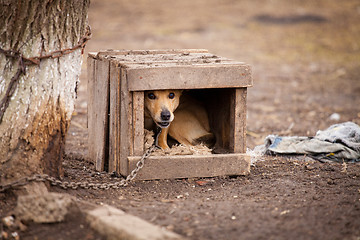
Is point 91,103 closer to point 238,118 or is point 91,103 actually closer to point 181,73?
point 181,73

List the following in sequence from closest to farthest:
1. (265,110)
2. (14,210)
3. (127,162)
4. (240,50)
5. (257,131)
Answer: (14,210) → (127,162) → (257,131) → (265,110) → (240,50)

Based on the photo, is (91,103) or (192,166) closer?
(192,166)

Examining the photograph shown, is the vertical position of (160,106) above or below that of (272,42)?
below

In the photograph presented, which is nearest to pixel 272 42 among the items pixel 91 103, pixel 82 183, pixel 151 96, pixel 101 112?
pixel 91 103

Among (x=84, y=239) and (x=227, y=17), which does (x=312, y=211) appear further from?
(x=227, y=17)

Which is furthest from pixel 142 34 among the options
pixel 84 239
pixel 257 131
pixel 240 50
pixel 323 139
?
pixel 84 239

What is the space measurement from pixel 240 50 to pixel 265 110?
4.52 m

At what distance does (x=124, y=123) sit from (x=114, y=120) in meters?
0.15

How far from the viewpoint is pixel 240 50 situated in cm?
1230

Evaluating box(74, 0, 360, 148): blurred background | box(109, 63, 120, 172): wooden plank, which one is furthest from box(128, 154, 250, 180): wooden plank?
box(74, 0, 360, 148): blurred background

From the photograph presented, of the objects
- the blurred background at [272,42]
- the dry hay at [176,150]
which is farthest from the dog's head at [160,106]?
the blurred background at [272,42]

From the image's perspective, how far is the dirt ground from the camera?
3225 mm

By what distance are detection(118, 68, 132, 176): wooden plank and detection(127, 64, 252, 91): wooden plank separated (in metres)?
0.09

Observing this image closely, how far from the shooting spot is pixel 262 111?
8.02m
